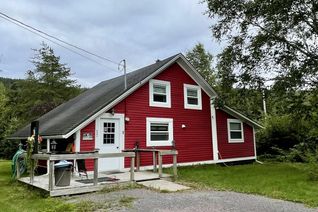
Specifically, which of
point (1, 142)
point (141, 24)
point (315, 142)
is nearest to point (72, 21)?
point (141, 24)

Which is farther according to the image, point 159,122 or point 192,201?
point 159,122

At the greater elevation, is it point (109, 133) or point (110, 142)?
point (109, 133)

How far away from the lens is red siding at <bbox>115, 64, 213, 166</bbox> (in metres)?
12.8

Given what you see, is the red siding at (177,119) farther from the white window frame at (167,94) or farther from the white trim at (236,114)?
the white trim at (236,114)

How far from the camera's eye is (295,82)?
40.2ft

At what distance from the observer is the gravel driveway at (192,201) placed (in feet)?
19.7

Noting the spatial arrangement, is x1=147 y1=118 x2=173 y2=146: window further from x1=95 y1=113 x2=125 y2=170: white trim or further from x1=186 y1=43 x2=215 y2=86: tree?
x1=186 y1=43 x2=215 y2=86: tree

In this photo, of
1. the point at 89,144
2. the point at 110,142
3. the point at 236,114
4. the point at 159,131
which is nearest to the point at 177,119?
the point at 159,131

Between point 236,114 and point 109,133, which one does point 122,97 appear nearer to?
point 109,133

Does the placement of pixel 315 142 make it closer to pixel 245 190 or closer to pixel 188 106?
pixel 188 106

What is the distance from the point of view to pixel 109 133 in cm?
1216

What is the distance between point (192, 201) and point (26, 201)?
159 inches

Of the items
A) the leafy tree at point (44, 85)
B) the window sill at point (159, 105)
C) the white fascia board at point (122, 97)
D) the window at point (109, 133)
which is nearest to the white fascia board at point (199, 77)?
the white fascia board at point (122, 97)

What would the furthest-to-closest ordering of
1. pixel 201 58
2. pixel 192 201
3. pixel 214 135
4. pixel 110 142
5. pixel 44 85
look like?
pixel 201 58, pixel 44 85, pixel 214 135, pixel 110 142, pixel 192 201
